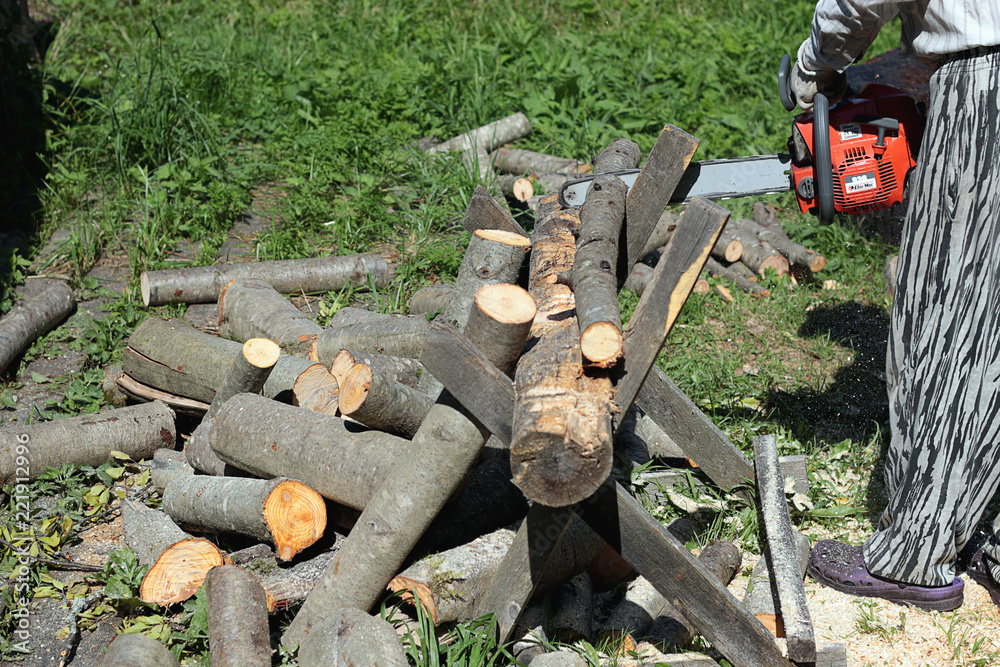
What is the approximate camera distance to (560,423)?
1885 millimetres

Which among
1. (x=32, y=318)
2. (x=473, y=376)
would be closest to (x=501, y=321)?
(x=473, y=376)

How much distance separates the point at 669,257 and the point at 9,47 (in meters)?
6.24

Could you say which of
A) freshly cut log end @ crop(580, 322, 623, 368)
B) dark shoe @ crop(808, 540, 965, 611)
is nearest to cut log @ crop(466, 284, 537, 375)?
freshly cut log end @ crop(580, 322, 623, 368)

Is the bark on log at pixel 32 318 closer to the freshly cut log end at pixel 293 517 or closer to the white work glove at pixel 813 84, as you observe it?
the freshly cut log end at pixel 293 517

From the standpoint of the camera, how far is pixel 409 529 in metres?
2.37

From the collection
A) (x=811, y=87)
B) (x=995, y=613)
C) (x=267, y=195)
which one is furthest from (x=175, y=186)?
(x=995, y=613)

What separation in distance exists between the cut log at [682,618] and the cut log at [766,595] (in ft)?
0.28

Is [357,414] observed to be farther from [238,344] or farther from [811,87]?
[811,87]

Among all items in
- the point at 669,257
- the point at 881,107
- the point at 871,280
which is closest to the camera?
the point at 669,257

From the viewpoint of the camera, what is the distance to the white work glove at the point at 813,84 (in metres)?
2.97

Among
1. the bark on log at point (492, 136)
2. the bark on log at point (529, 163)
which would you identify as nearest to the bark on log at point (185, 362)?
the bark on log at point (529, 163)

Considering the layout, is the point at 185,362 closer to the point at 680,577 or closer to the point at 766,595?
the point at 680,577

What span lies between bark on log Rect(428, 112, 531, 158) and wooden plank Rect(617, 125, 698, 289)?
3.21m

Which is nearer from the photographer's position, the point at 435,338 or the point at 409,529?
the point at 435,338
